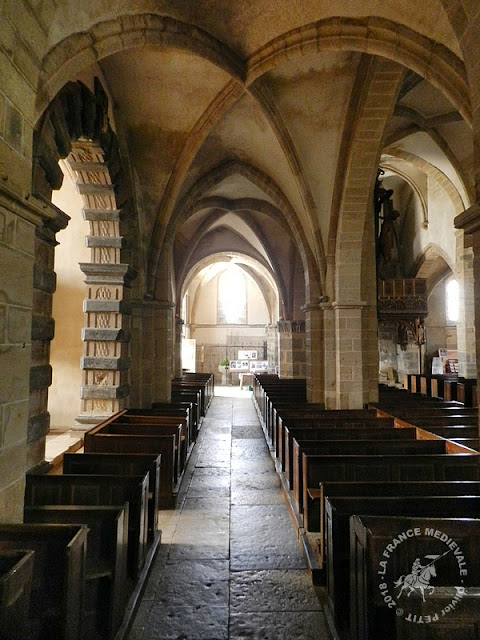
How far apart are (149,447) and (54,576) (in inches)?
97.2

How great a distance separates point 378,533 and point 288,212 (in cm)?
→ 724

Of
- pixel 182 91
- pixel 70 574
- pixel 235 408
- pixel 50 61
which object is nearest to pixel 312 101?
pixel 182 91

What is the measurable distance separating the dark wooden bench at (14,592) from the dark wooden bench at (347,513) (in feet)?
5.82

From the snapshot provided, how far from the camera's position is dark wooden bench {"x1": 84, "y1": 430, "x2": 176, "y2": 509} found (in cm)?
445

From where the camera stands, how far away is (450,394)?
9.05 m

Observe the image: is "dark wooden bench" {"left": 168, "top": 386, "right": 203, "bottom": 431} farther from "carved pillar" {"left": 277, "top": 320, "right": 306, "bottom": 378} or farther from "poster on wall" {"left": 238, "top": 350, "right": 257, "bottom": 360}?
"poster on wall" {"left": 238, "top": 350, "right": 257, "bottom": 360}

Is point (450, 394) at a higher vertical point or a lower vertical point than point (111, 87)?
lower

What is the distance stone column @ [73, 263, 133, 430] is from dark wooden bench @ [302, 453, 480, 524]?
3.41 m

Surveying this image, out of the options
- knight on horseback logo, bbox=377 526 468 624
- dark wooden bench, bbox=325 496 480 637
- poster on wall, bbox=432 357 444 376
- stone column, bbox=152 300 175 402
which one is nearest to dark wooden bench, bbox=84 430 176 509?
dark wooden bench, bbox=325 496 480 637

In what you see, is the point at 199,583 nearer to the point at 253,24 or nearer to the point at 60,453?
the point at 60,453

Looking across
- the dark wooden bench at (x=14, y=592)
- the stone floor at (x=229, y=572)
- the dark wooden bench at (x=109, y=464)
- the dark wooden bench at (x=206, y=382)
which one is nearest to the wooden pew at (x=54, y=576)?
the dark wooden bench at (x=14, y=592)

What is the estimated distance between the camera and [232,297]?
2408 cm

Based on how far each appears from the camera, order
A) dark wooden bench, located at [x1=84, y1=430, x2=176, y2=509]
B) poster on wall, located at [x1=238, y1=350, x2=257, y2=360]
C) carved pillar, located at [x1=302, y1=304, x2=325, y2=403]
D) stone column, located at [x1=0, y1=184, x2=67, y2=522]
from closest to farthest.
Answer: stone column, located at [x1=0, y1=184, x2=67, y2=522], dark wooden bench, located at [x1=84, y1=430, x2=176, y2=509], carved pillar, located at [x1=302, y1=304, x2=325, y2=403], poster on wall, located at [x1=238, y1=350, x2=257, y2=360]

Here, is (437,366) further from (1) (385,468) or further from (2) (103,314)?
(2) (103,314)
